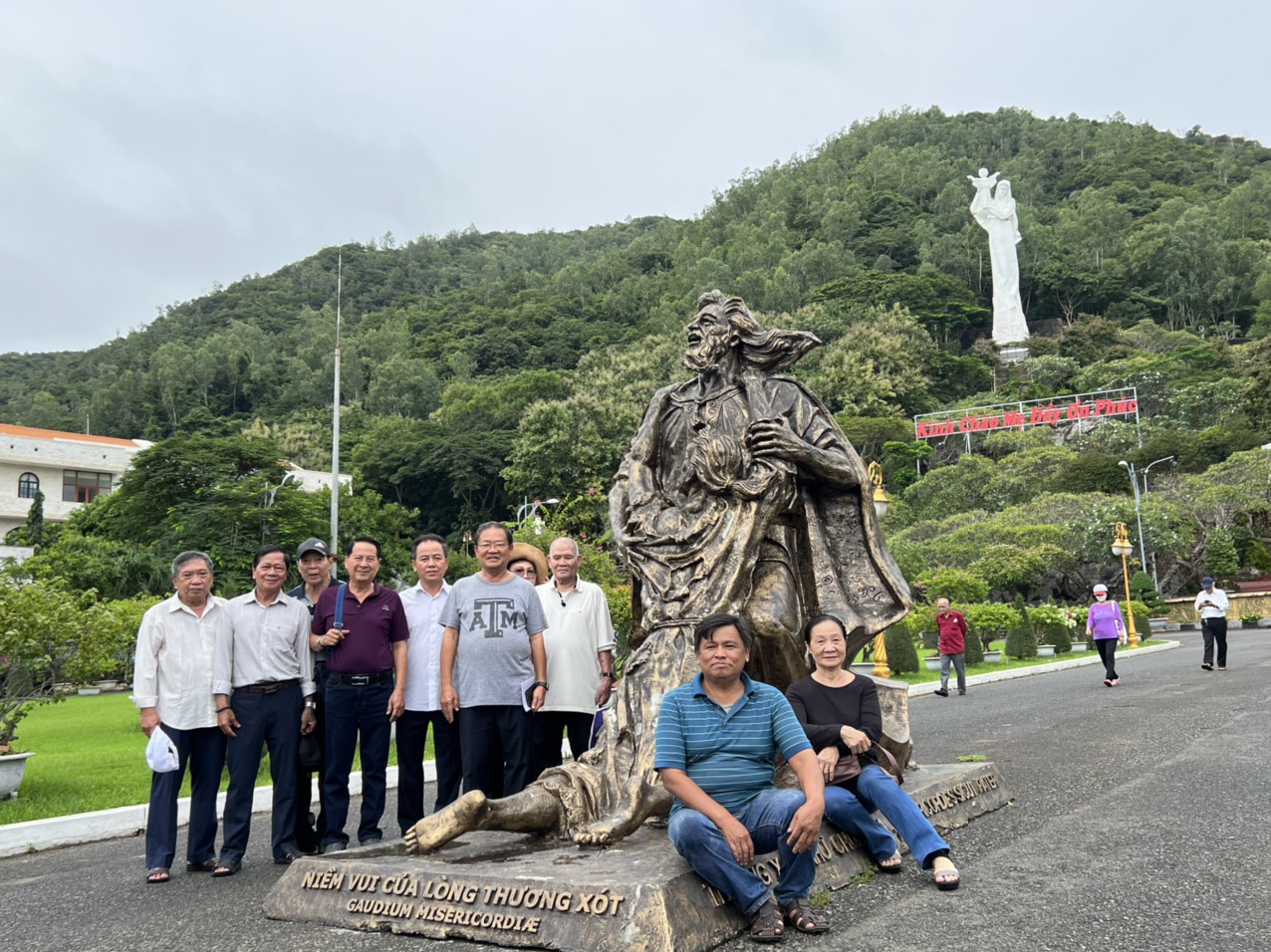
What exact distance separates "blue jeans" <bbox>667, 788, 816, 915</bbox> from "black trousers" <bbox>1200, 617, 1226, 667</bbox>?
1398cm

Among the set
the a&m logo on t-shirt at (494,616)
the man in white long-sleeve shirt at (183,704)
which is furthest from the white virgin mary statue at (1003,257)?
the man in white long-sleeve shirt at (183,704)

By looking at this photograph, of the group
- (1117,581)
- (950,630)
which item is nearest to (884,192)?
(1117,581)

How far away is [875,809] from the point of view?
181 inches

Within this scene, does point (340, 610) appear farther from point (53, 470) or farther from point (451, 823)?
point (53, 470)

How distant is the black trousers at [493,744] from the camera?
17.5 ft

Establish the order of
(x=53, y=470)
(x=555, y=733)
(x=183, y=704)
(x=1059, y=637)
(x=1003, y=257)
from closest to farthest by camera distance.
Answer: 1. (x=183, y=704)
2. (x=555, y=733)
3. (x=1059, y=637)
4. (x=53, y=470)
5. (x=1003, y=257)

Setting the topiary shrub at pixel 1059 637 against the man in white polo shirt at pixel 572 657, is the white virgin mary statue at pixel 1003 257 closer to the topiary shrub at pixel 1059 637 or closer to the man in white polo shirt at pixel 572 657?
the topiary shrub at pixel 1059 637

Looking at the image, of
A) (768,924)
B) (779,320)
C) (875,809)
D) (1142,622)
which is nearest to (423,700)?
(875,809)

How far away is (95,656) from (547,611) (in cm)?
547

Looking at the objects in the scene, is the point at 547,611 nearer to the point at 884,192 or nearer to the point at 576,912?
the point at 576,912

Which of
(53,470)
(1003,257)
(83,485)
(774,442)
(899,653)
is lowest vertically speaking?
(899,653)

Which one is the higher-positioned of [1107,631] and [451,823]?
[451,823]

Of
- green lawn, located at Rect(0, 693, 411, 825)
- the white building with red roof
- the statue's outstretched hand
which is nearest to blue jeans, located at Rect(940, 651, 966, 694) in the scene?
green lawn, located at Rect(0, 693, 411, 825)

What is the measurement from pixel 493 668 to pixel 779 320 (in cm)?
6641
